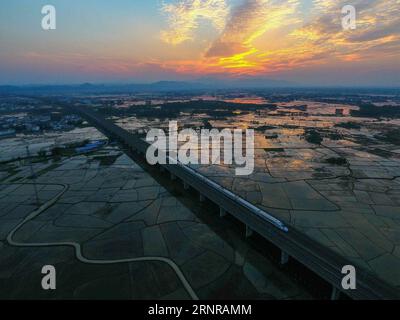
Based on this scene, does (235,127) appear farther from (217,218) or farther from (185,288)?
(185,288)

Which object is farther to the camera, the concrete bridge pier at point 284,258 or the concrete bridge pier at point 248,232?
the concrete bridge pier at point 248,232

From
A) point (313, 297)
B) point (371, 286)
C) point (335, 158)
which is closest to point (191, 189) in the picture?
point (313, 297)

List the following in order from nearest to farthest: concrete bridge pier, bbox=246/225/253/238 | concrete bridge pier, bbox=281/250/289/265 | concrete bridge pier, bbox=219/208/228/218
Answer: concrete bridge pier, bbox=281/250/289/265 < concrete bridge pier, bbox=246/225/253/238 < concrete bridge pier, bbox=219/208/228/218

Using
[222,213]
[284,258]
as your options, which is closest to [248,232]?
[222,213]

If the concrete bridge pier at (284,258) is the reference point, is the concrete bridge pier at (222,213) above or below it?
above

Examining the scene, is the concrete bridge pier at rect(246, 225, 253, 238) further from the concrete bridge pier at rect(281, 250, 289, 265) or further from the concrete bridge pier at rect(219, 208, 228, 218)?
the concrete bridge pier at rect(281, 250, 289, 265)

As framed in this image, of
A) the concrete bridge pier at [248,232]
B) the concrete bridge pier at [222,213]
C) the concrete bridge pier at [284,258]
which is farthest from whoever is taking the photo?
the concrete bridge pier at [222,213]

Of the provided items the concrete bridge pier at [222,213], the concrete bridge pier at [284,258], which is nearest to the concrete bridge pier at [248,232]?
the concrete bridge pier at [222,213]

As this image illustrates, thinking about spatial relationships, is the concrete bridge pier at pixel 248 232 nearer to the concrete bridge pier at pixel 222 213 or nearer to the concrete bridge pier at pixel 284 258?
the concrete bridge pier at pixel 222 213

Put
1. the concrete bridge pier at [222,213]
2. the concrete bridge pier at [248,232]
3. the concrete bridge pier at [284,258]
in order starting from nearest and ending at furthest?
1. the concrete bridge pier at [284,258]
2. the concrete bridge pier at [248,232]
3. the concrete bridge pier at [222,213]

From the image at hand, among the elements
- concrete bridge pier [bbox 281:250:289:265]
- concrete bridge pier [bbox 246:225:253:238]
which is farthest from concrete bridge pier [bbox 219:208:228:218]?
concrete bridge pier [bbox 281:250:289:265]

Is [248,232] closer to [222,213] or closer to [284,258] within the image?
[222,213]
